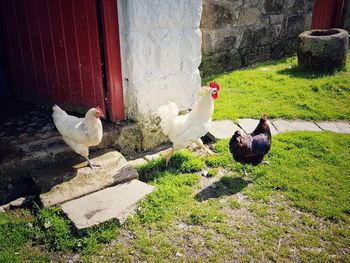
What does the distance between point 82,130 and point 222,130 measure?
7.64ft

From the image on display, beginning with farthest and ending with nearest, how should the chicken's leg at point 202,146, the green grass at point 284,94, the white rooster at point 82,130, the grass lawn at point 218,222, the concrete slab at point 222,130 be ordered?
the green grass at point 284,94 < the concrete slab at point 222,130 < the chicken's leg at point 202,146 < the white rooster at point 82,130 < the grass lawn at point 218,222

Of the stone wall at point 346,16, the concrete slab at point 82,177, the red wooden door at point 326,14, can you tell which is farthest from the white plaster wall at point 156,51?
the stone wall at point 346,16

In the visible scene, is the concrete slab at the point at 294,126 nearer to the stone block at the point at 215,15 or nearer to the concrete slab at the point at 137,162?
the concrete slab at the point at 137,162

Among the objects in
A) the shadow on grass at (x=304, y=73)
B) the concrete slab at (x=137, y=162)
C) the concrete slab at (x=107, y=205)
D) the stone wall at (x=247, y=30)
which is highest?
the stone wall at (x=247, y=30)

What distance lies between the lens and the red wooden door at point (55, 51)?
465 cm

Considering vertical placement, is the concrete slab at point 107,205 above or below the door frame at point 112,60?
below

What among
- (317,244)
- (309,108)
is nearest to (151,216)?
(317,244)

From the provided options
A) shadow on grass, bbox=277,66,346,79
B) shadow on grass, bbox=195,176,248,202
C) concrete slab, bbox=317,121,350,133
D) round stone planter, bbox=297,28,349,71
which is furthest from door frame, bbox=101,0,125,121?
round stone planter, bbox=297,28,349,71

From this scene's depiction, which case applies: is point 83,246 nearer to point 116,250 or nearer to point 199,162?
point 116,250

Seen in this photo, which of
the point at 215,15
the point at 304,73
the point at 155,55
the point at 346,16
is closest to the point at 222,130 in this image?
the point at 155,55

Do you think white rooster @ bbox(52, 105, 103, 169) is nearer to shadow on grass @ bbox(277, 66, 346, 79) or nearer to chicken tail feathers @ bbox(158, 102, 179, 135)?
chicken tail feathers @ bbox(158, 102, 179, 135)

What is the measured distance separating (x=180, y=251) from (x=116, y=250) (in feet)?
2.01

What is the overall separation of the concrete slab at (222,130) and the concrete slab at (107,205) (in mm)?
1632

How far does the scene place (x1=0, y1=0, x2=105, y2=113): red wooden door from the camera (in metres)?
4.65
